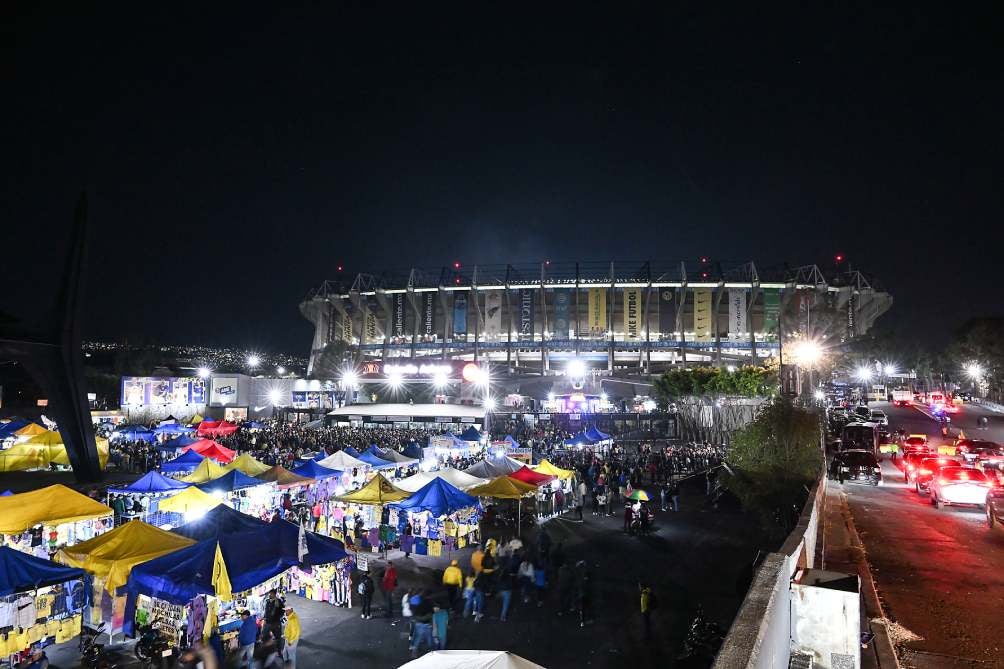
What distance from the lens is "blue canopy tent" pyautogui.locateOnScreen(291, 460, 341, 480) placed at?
19141 mm

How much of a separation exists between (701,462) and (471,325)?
62.2m

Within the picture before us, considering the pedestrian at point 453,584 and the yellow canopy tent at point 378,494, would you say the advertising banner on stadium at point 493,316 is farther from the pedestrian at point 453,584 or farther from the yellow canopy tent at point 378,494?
the pedestrian at point 453,584

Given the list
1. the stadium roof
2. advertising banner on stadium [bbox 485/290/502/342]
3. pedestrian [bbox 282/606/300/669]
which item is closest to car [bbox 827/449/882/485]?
pedestrian [bbox 282/606/300/669]

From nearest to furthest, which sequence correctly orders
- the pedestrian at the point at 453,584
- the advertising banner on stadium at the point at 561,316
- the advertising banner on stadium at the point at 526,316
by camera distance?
the pedestrian at the point at 453,584
the advertising banner on stadium at the point at 561,316
the advertising banner on stadium at the point at 526,316

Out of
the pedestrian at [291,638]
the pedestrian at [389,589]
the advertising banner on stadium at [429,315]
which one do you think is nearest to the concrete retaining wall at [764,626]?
the pedestrian at [291,638]

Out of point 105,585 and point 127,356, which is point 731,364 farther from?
point 127,356

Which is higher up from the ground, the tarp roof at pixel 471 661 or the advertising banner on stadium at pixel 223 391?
the advertising banner on stadium at pixel 223 391

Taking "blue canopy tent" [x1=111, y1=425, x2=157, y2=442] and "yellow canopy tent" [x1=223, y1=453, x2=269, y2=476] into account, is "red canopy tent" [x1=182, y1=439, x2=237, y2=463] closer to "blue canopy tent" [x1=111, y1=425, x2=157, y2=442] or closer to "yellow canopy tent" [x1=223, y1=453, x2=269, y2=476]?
"yellow canopy tent" [x1=223, y1=453, x2=269, y2=476]

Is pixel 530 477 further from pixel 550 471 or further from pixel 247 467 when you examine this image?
pixel 247 467

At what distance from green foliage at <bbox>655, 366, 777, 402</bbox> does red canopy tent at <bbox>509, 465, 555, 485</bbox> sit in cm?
2496

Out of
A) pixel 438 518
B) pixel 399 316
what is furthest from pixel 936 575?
pixel 399 316

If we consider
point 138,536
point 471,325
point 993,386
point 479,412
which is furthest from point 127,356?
point 993,386

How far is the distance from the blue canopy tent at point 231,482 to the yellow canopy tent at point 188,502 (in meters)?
1.56

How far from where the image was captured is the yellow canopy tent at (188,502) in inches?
583
